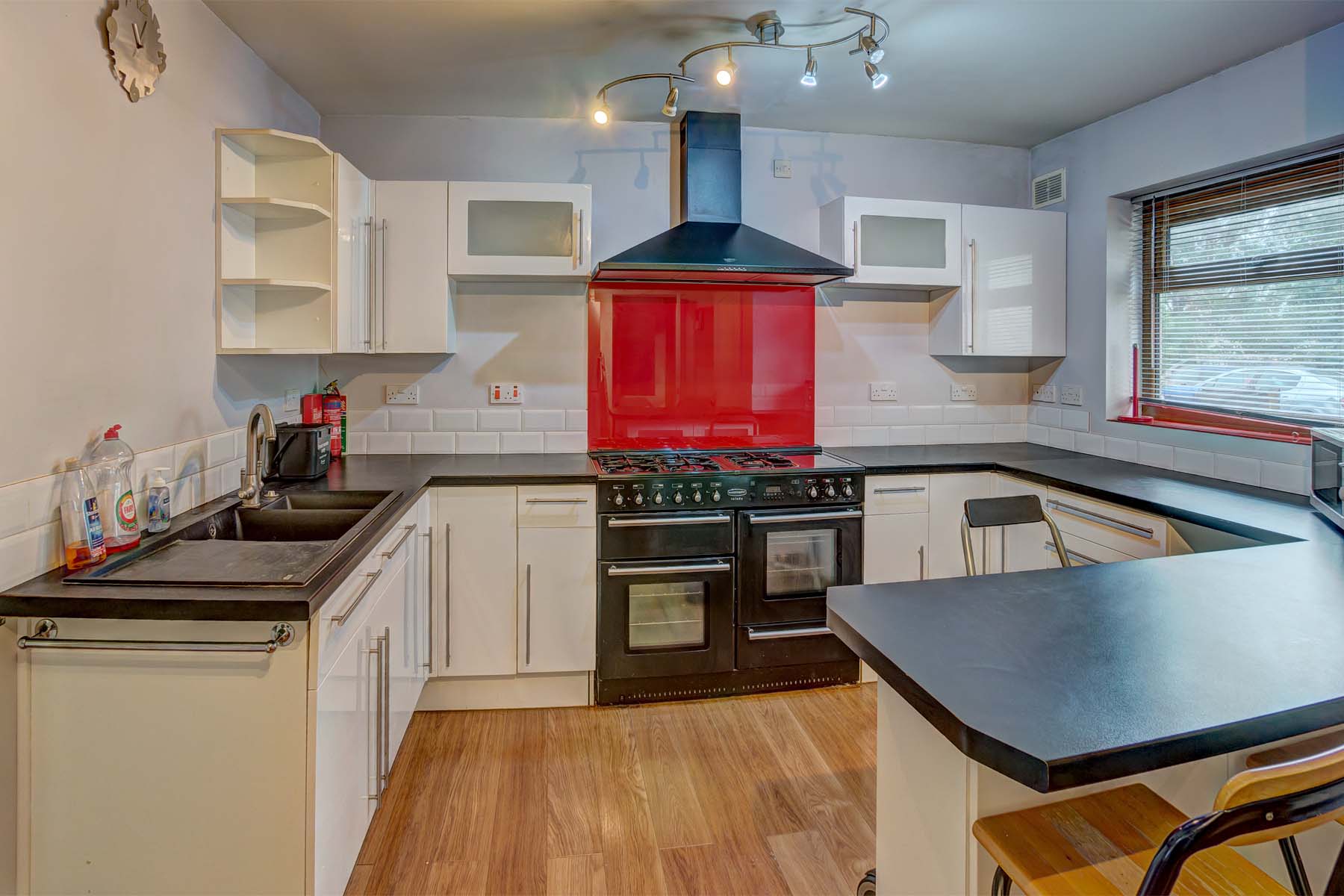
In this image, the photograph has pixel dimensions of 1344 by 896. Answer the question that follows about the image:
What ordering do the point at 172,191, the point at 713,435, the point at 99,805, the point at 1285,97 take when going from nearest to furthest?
the point at 99,805, the point at 172,191, the point at 1285,97, the point at 713,435

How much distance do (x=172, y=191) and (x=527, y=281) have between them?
1404mm

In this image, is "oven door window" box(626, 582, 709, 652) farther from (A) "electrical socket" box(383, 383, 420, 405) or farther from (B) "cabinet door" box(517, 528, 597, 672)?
(A) "electrical socket" box(383, 383, 420, 405)

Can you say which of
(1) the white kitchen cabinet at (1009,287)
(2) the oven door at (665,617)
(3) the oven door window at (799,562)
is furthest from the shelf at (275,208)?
(1) the white kitchen cabinet at (1009,287)

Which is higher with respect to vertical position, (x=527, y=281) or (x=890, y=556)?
(x=527, y=281)

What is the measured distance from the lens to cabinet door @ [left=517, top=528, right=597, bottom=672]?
2.76 m

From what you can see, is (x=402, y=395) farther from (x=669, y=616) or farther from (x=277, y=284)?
(x=669, y=616)

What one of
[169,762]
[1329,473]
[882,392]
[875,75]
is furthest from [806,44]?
[169,762]

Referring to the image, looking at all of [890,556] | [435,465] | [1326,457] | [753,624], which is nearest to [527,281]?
[435,465]

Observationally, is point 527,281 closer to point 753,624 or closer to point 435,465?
point 435,465

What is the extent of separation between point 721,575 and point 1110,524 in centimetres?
143

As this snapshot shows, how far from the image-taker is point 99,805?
1.37 metres

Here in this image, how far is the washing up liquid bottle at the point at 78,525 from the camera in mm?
1541

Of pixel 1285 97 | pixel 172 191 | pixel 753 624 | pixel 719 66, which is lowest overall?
pixel 753 624

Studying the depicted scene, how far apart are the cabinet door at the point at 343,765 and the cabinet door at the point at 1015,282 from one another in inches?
118
